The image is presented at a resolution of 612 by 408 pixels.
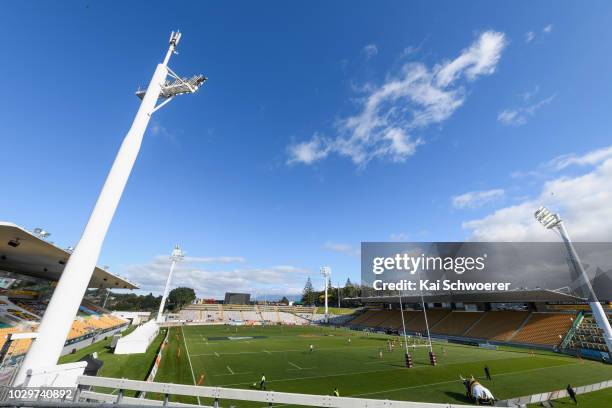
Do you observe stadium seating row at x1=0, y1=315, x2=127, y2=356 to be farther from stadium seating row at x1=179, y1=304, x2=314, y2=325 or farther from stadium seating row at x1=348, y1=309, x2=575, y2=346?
stadium seating row at x1=348, y1=309, x2=575, y2=346

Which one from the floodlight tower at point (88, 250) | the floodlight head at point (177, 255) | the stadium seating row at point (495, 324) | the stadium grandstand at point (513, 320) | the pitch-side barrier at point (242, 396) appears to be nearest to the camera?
the pitch-side barrier at point (242, 396)

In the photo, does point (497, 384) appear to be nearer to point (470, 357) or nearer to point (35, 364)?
point (470, 357)

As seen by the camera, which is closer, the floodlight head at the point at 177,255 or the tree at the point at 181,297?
the floodlight head at the point at 177,255

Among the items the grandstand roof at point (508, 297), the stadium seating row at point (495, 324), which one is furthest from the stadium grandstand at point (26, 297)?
the stadium seating row at point (495, 324)

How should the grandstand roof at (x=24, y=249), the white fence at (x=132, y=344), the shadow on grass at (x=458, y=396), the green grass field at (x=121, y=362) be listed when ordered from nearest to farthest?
the shadow on grass at (x=458, y=396)
the grandstand roof at (x=24, y=249)
the green grass field at (x=121, y=362)
the white fence at (x=132, y=344)

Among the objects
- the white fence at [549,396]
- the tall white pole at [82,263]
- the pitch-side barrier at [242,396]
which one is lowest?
the white fence at [549,396]

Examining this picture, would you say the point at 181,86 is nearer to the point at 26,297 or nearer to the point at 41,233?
the point at 41,233

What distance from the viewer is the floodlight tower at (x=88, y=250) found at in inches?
355

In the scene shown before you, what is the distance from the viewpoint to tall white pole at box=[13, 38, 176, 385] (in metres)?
9.02

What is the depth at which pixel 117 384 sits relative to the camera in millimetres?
7902

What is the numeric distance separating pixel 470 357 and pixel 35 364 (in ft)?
146

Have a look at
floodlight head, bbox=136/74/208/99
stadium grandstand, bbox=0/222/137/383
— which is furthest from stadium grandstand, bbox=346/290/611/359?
stadium grandstand, bbox=0/222/137/383

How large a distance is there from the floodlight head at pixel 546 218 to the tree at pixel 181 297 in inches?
5550

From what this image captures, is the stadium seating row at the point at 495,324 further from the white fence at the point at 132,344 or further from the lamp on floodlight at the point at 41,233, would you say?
the lamp on floodlight at the point at 41,233
